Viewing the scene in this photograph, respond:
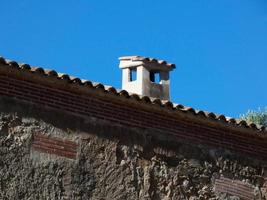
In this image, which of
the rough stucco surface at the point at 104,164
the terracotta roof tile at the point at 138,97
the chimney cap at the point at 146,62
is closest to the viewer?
the rough stucco surface at the point at 104,164

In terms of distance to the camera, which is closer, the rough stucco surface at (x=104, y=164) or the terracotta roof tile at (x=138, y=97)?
the rough stucco surface at (x=104, y=164)

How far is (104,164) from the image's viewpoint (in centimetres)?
1035

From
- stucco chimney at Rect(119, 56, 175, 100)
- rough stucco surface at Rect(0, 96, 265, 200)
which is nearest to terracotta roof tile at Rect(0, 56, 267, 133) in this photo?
rough stucco surface at Rect(0, 96, 265, 200)

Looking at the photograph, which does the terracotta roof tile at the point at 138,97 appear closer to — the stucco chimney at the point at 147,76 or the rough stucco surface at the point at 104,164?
the rough stucco surface at the point at 104,164

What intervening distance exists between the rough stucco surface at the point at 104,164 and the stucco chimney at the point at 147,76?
4.93 m

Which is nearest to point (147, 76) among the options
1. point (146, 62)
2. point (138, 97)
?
point (146, 62)

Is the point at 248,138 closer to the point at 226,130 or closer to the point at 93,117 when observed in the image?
the point at 226,130

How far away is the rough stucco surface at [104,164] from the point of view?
9.78 meters

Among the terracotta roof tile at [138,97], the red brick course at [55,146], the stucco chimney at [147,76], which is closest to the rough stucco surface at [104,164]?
the red brick course at [55,146]

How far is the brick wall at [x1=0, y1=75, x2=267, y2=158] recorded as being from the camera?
10.0m

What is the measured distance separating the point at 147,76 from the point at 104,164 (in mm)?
5957

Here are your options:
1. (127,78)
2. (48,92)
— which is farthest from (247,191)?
(127,78)

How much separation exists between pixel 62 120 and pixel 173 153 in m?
1.74

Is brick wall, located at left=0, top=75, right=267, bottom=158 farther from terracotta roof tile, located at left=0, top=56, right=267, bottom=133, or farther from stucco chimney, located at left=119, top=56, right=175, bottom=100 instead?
stucco chimney, located at left=119, top=56, right=175, bottom=100
